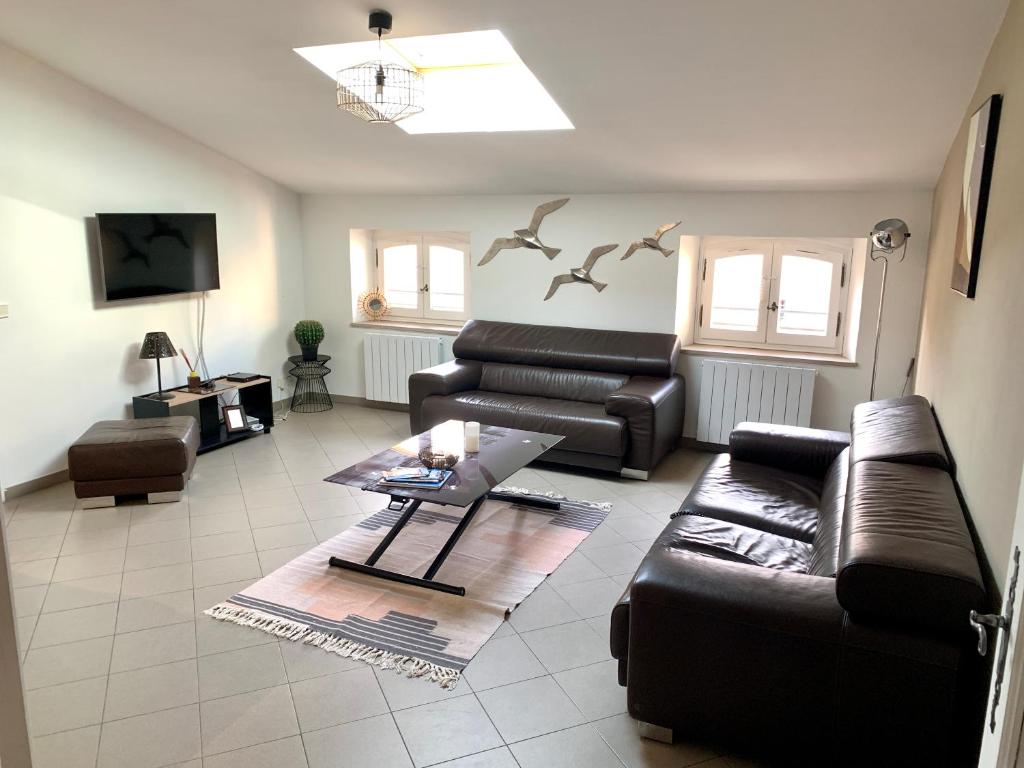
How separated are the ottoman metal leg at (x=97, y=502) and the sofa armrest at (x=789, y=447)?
3.46 m

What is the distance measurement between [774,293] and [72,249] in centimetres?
466

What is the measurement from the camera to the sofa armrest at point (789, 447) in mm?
3586

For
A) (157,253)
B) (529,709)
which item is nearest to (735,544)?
(529,709)

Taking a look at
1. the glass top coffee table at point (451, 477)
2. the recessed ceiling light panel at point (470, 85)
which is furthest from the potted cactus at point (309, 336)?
the glass top coffee table at point (451, 477)

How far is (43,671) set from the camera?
2650 millimetres

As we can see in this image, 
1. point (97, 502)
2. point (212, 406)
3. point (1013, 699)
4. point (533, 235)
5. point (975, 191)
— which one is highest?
point (975, 191)

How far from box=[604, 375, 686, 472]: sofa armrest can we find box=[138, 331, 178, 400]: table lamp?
296cm

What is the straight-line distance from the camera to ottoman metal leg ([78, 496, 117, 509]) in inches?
164

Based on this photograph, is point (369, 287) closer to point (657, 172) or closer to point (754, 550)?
point (657, 172)

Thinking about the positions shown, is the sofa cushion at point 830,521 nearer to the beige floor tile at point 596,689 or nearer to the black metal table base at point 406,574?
the beige floor tile at point 596,689

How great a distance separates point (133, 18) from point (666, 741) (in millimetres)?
3839

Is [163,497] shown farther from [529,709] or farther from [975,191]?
[975,191]

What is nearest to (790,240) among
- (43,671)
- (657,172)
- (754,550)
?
(657,172)

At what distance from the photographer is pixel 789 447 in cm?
365
